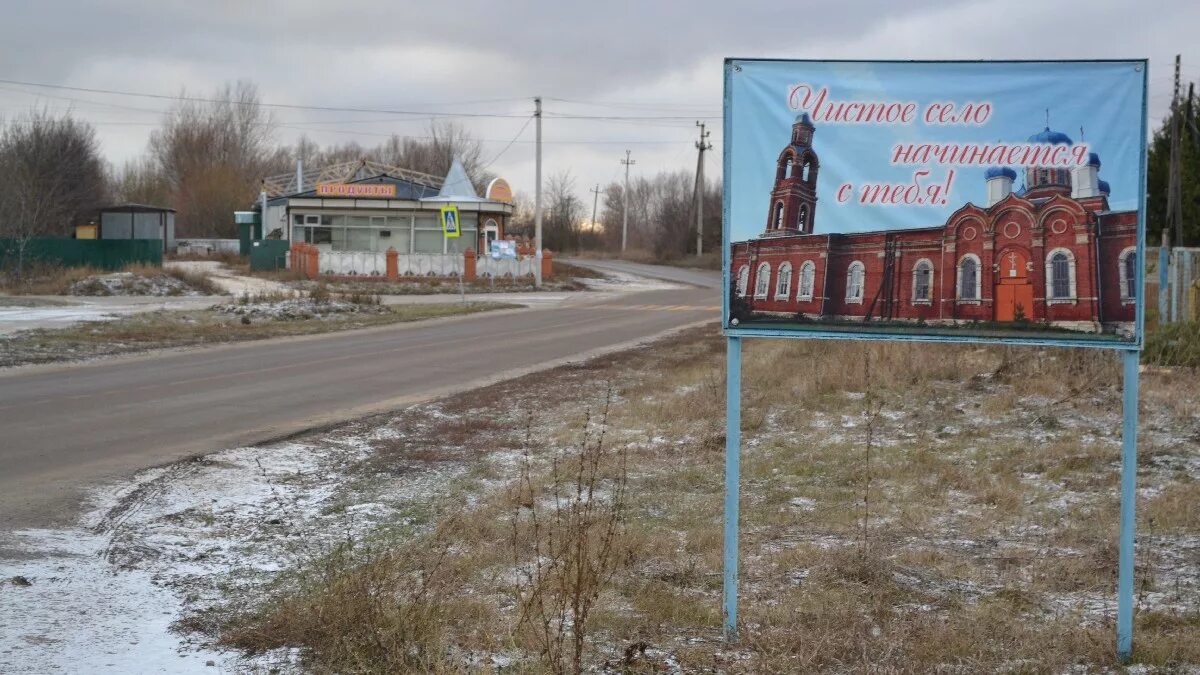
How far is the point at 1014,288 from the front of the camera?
498 cm

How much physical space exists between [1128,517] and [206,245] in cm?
Answer: 7918

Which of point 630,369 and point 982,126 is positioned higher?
point 982,126

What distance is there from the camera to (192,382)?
16.0 metres

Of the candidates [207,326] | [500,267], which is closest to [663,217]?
[500,267]

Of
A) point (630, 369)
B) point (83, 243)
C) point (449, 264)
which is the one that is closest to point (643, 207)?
point (449, 264)

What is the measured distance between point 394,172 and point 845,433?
54.4 meters

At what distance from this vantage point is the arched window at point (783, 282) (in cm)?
517

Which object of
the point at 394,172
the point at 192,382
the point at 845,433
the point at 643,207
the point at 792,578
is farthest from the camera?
the point at 643,207

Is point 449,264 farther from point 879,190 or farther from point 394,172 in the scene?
point 879,190

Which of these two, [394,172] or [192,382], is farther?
[394,172]

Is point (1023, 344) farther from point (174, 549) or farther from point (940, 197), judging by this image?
point (174, 549)

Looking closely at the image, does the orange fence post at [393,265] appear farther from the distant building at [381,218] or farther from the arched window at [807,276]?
the arched window at [807,276]

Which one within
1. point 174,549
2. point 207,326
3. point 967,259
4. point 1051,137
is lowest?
point 174,549

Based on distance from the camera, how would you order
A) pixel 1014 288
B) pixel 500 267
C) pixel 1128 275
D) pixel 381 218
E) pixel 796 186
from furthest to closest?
pixel 381 218
pixel 500 267
pixel 796 186
pixel 1014 288
pixel 1128 275
